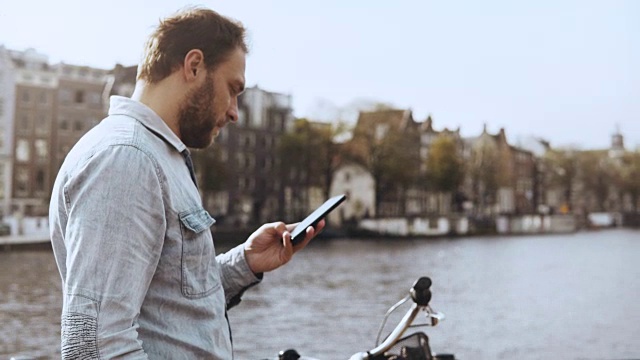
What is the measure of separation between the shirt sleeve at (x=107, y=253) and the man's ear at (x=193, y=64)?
0.41 feet

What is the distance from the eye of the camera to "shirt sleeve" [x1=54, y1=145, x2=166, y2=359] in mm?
690

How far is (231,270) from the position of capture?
1045 millimetres

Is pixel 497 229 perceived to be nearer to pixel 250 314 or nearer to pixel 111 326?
pixel 250 314

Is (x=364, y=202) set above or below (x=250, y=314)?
above

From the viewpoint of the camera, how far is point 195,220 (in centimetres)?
77

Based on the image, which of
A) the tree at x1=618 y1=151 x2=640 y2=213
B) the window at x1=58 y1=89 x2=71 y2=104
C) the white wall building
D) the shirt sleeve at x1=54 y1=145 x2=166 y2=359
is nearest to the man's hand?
the shirt sleeve at x1=54 y1=145 x2=166 y2=359

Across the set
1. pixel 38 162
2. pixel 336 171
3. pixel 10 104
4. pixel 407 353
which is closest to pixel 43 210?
pixel 38 162

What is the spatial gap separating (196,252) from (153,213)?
81mm

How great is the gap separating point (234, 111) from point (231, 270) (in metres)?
0.25

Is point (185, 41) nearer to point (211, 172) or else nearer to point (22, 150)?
point (22, 150)

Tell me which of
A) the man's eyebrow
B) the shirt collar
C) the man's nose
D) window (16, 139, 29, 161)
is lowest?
the shirt collar

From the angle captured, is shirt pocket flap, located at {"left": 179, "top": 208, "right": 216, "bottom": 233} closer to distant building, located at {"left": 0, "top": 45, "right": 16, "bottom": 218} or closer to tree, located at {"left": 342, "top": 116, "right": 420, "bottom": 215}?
distant building, located at {"left": 0, "top": 45, "right": 16, "bottom": 218}

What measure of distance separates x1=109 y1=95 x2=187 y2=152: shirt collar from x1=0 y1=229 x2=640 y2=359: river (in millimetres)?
7422

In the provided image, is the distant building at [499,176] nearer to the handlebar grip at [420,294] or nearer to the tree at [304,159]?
the tree at [304,159]
